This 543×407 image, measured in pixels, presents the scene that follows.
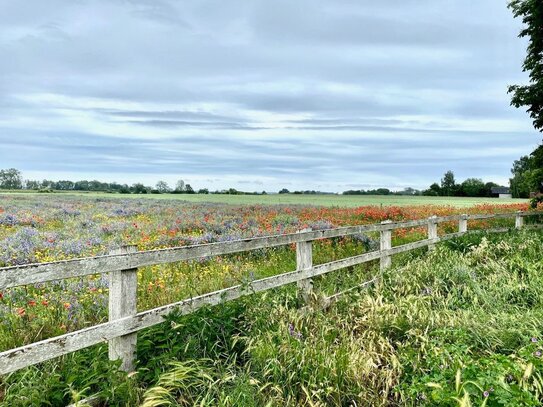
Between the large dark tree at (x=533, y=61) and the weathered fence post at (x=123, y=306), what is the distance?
19568 mm

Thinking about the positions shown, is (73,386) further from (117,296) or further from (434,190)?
(434,190)

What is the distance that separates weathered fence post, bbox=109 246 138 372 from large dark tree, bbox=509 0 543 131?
19568mm

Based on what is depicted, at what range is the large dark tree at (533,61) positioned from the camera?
18.4 meters

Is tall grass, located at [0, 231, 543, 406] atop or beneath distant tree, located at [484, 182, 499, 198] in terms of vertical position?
beneath

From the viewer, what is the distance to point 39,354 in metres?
3.48

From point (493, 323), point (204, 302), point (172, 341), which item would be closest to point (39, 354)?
point (172, 341)

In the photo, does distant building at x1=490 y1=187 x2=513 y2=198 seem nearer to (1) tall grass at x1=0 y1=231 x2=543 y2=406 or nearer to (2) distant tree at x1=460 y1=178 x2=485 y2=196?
(2) distant tree at x1=460 y1=178 x2=485 y2=196

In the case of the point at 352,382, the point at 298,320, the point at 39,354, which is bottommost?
the point at 352,382

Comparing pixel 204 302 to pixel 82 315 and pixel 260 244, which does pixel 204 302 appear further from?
pixel 82 315

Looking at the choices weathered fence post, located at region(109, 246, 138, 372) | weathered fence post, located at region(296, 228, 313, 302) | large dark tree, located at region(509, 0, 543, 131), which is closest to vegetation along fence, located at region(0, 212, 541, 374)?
weathered fence post, located at region(109, 246, 138, 372)

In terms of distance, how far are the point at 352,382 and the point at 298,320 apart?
1264 millimetres

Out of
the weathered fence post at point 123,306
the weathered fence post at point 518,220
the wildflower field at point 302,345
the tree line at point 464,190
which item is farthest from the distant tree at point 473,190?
the weathered fence post at point 123,306

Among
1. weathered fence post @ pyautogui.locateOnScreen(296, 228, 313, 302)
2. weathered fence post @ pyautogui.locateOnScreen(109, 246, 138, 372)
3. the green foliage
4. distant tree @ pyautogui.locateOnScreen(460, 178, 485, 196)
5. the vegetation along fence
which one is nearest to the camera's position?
the vegetation along fence

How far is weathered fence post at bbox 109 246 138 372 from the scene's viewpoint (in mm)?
4188
